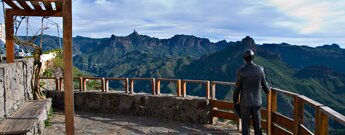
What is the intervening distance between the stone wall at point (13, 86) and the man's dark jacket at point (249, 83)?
4.81 metres

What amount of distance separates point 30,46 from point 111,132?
5.61m

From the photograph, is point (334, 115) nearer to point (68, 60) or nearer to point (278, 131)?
point (278, 131)

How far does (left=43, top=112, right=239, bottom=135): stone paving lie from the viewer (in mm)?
9844

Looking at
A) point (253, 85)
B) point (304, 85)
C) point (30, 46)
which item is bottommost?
point (304, 85)

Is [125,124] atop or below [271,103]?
below

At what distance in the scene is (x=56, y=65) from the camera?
21.1 meters

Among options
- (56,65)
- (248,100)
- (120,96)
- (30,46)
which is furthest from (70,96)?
(56,65)

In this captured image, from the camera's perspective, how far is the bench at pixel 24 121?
22.3 feet

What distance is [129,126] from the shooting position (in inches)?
423

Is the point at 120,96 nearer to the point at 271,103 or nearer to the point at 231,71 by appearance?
the point at 271,103

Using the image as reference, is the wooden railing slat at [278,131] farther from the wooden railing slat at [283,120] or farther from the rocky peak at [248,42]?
the rocky peak at [248,42]

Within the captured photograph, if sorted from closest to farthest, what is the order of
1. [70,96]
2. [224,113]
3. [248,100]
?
[248,100]
[70,96]
[224,113]

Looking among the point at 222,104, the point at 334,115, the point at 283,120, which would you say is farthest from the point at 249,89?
the point at 222,104

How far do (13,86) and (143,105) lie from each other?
4.84m
